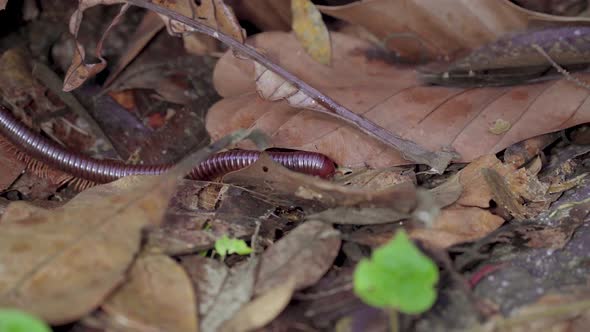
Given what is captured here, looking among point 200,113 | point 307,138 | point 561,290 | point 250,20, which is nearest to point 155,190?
point 307,138

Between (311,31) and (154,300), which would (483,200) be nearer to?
(154,300)

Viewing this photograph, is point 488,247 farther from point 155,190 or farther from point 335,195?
point 155,190

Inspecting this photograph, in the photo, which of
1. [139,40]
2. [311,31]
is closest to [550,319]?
[311,31]

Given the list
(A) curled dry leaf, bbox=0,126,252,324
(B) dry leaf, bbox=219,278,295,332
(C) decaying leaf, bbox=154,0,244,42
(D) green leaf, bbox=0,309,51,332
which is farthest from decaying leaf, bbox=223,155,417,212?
(D) green leaf, bbox=0,309,51,332

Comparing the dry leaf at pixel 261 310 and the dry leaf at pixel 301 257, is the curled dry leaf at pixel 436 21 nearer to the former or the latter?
the dry leaf at pixel 301 257

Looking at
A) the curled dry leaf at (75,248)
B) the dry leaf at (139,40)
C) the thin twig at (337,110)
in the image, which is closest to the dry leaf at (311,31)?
the thin twig at (337,110)
